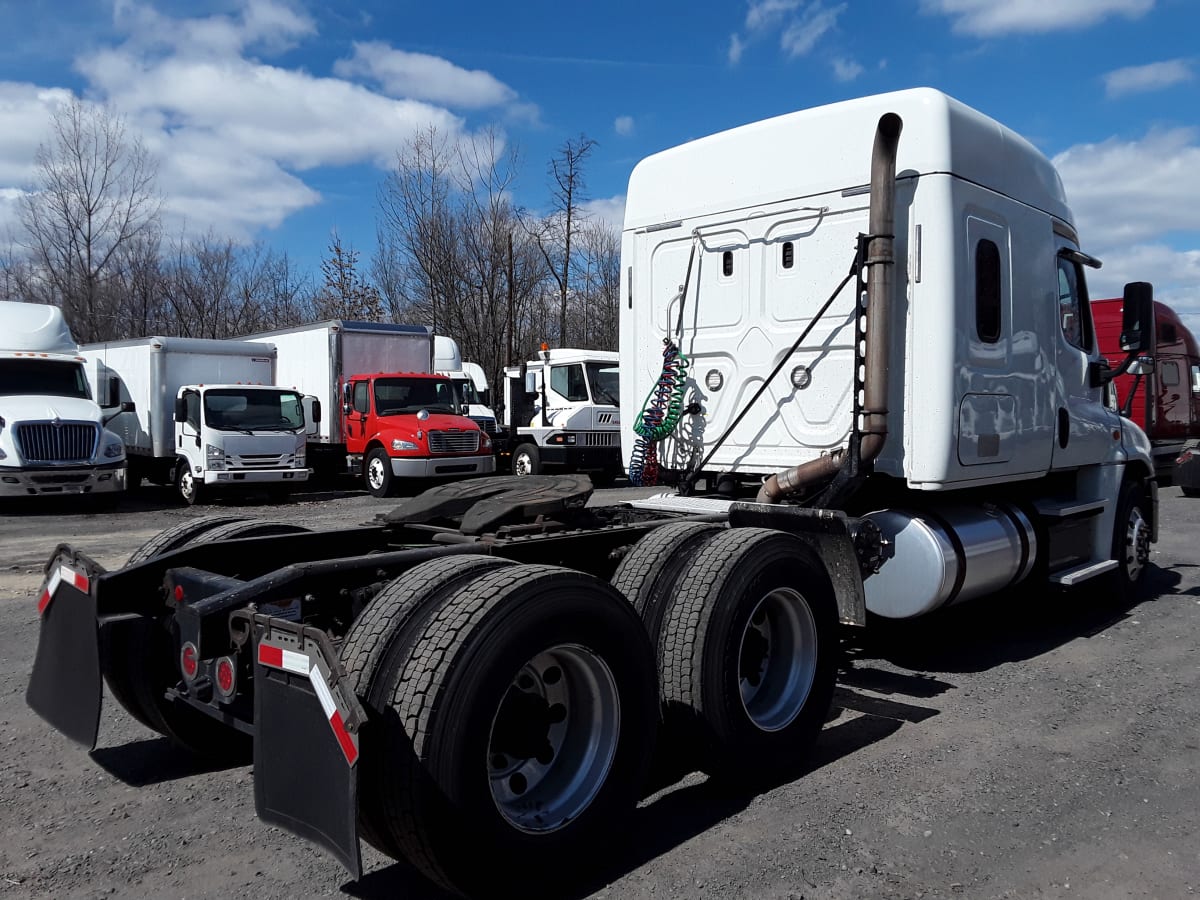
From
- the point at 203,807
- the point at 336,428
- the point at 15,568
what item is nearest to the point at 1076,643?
the point at 203,807

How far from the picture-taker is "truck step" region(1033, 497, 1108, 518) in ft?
22.3

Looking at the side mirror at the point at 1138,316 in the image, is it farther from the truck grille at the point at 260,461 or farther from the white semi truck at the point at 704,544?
the truck grille at the point at 260,461

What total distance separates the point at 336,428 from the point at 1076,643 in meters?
16.1

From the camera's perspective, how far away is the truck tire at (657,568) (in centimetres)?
405

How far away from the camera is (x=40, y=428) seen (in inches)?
597

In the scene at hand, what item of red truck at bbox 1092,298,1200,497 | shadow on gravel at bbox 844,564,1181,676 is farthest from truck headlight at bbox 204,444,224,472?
red truck at bbox 1092,298,1200,497

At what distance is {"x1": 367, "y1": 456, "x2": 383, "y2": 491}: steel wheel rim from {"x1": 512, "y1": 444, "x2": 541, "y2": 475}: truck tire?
9.87 ft

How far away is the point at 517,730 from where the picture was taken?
323 centimetres

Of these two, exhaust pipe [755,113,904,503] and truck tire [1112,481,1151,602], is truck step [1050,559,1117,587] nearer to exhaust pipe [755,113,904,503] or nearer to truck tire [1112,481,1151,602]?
truck tire [1112,481,1151,602]

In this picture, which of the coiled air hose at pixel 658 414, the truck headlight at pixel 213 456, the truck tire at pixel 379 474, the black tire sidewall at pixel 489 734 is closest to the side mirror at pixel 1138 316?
the coiled air hose at pixel 658 414

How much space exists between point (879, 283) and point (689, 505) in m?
1.63

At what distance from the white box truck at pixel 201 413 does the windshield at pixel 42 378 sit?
0.85 m

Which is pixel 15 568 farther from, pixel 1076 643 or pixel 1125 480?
pixel 1125 480

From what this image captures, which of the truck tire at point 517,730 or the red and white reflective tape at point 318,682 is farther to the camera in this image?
the truck tire at point 517,730
